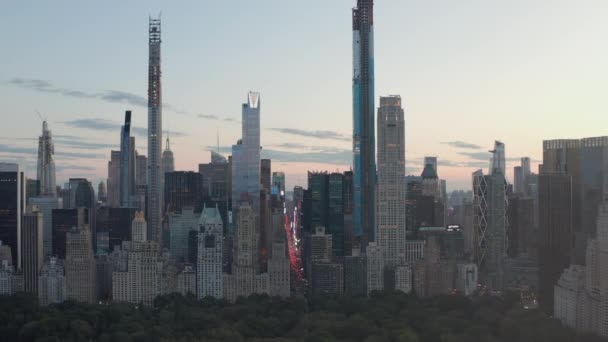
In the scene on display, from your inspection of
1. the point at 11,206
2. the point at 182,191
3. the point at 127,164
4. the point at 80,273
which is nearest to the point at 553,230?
the point at 80,273

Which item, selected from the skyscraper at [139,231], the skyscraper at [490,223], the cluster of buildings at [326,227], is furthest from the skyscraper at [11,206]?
the skyscraper at [490,223]

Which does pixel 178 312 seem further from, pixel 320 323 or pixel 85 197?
pixel 85 197

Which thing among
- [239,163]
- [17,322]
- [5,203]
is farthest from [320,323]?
[239,163]

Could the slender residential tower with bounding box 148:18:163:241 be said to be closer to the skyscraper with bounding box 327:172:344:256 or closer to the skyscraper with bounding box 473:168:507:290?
the skyscraper with bounding box 327:172:344:256

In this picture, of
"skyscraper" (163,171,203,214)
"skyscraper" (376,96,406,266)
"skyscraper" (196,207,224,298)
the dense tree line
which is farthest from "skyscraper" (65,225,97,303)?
"skyscraper" (163,171,203,214)

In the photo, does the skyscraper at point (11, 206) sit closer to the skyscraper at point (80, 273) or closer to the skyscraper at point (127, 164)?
the skyscraper at point (80, 273)

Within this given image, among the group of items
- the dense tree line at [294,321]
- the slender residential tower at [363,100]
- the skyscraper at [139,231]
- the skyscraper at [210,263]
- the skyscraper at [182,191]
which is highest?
the slender residential tower at [363,100]

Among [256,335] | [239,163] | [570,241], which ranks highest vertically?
[239,163]
